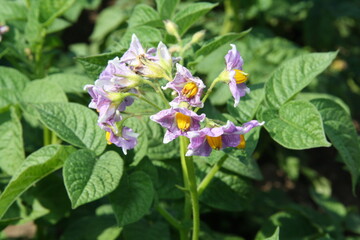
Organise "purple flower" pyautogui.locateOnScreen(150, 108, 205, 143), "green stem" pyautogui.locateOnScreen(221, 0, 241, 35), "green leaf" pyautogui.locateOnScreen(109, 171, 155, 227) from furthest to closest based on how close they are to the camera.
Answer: "green stem" pyautogui.locateOnScreen(221, 0, 241, 35) < "green leaf" pyautogui.locateOnScreen(109, 171, 155, 227) < "purple flower" pyautogui.locateOnScreen(150, 108, 205, 143)

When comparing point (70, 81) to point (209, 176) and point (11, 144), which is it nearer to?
point (11, 144)

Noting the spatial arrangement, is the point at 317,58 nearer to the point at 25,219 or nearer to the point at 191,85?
the point at 191,85

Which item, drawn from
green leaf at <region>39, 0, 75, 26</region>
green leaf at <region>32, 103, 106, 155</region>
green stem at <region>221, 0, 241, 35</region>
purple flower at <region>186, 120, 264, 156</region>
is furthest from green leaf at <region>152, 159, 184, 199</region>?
green stem at <region>221, 0, 241, 35</region>

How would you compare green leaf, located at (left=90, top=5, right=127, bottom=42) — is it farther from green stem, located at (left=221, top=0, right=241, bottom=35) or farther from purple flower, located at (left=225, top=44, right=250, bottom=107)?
purple flower, located at (left=225, top=44, right=250, bottom=107)

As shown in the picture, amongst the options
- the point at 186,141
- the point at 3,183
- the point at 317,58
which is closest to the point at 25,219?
the point at 3,183

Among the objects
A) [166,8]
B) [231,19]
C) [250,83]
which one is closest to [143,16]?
[166,8]

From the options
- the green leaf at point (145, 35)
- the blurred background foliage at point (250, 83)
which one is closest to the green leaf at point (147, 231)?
the blurred background foliage at point (250, 83)
